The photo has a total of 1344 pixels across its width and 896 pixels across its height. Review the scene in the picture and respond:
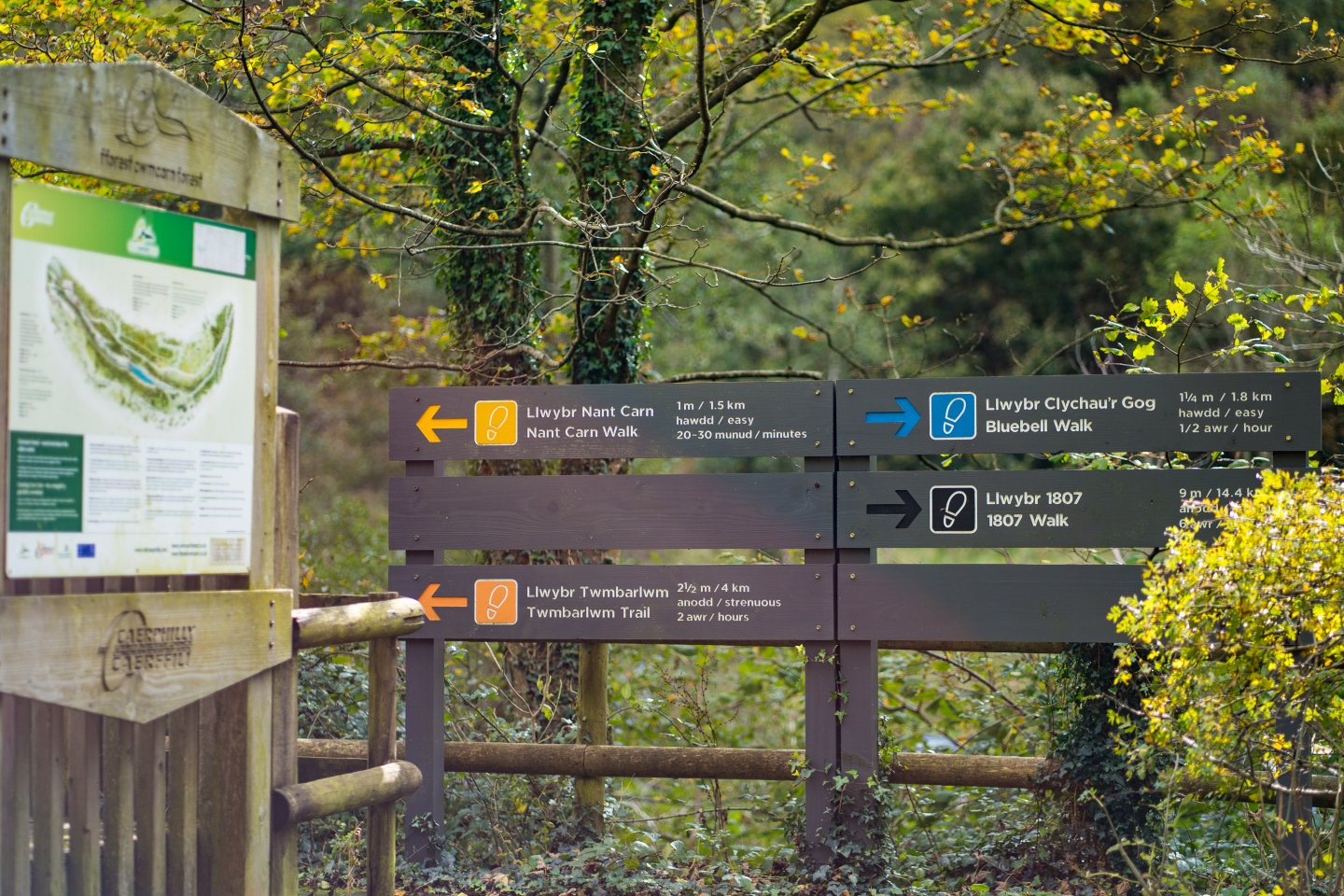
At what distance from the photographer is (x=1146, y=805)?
16.0 feet

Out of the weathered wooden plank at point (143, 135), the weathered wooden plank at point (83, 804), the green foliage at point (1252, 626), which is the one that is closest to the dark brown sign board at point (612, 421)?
the green foliage at point (1252, 626)

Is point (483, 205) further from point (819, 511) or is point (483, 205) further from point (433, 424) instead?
point (819, 511)

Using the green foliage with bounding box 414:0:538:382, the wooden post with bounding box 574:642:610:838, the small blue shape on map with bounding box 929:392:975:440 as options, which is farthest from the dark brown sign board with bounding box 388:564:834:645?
the green foliage with bounding box 414:0:538:382

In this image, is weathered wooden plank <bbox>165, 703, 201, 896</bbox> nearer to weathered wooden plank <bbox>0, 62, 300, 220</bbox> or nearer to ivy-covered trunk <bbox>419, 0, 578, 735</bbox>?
weathered wooden plank <bbox>0, 62, 300, 220</bbox>

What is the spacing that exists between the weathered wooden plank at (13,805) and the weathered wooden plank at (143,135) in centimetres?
144

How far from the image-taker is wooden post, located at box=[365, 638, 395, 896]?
4207 mm

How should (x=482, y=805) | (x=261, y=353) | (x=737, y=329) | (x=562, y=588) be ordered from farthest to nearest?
(x=737, y=329) → (x=482, y=805) → (x=562, y=588) → (x=261, y=353)

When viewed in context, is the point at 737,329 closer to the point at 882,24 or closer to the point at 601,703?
the point at 882,24

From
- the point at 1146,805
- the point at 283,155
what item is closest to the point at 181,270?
the point at 283,155

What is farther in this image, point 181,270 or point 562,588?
point 562,588

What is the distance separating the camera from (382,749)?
14.2 ft

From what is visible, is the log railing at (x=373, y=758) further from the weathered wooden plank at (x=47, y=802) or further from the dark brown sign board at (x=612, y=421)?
the dark brown sign board at (x=612, y=421)

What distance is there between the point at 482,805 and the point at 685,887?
1278 mm

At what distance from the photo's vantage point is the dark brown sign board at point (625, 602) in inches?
198
